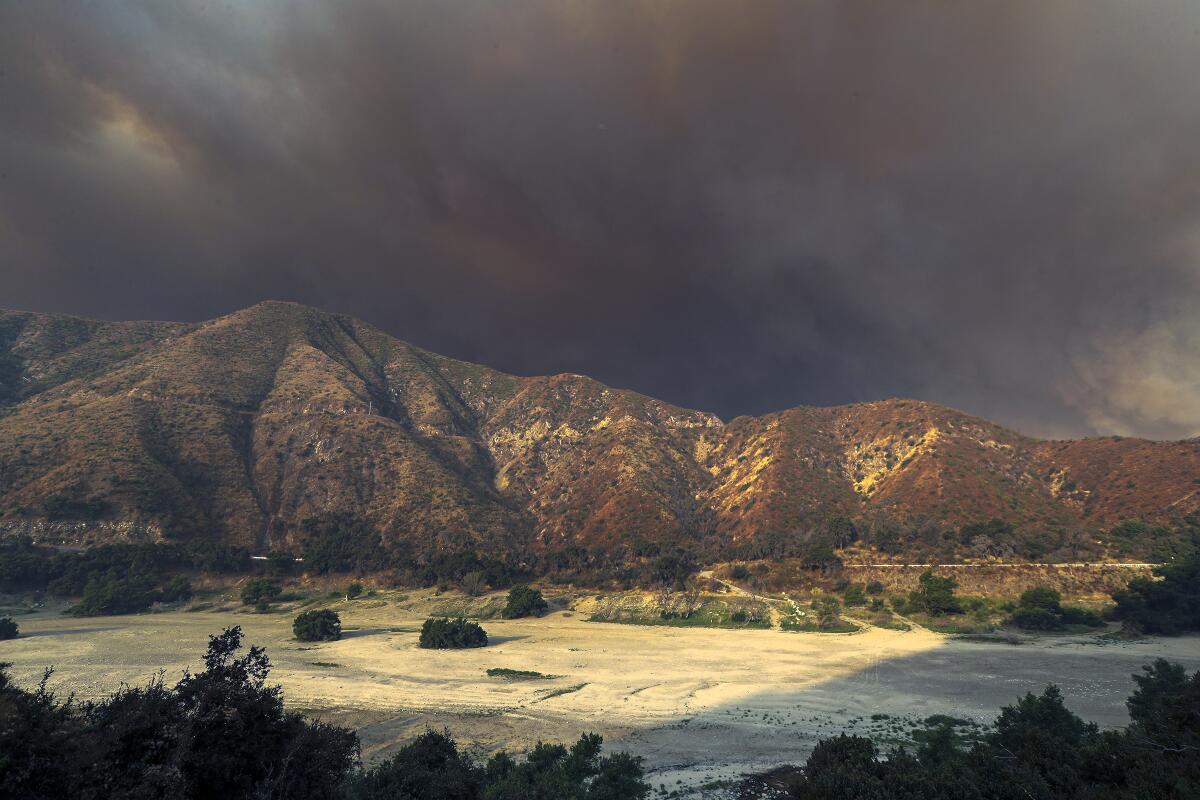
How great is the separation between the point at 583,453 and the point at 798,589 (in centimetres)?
10941

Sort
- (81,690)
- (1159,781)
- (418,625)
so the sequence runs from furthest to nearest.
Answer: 1. (418,625)
2. (81,690)
3. (1159,781)

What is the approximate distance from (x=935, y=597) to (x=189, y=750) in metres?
89.9

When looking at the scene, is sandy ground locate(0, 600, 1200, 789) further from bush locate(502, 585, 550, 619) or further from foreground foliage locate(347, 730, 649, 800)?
bush locate(502, 585, 550, 619)

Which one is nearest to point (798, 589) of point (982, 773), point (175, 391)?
point (982, 773)

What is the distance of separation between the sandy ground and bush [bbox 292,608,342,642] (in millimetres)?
2210

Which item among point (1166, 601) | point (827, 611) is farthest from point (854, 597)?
point (1166, 601)

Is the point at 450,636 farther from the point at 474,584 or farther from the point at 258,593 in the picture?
the point at 258,593

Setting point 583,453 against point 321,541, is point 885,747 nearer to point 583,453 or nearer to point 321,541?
point 321,541

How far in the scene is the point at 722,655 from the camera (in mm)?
57500

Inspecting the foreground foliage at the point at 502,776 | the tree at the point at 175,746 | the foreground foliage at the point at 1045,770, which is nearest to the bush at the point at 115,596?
the foreground foliage at the point at 502,776

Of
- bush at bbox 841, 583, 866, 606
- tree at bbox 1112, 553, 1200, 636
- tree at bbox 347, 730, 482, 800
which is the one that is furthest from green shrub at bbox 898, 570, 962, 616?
tree at bbox 347, 730, 482, 800

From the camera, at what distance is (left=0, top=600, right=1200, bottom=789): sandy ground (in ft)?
108

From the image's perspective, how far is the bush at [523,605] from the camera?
85.1 meters

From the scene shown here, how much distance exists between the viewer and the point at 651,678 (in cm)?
4716
